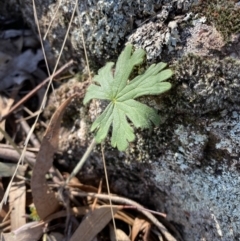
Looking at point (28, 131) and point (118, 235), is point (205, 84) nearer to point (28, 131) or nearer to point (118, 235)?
point (118, 235)

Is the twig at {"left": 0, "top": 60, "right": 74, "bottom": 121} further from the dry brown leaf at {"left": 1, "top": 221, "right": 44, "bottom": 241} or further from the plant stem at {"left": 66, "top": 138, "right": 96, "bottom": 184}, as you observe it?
the dry brown leaf at {"left": 1, "top": 221, "right": 44, "bottom": 241}

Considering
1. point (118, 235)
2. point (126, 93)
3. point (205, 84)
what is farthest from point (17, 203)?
point (205, 84)

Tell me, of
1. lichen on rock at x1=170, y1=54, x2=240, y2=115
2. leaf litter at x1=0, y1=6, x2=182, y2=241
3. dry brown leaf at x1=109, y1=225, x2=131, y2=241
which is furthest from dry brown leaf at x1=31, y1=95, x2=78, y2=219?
lichen on rock at x1=170, y1=54, x2=240, y2=115

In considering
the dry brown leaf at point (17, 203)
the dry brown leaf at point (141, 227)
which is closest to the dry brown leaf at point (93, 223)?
the dry brown leaf at point (141, 227)

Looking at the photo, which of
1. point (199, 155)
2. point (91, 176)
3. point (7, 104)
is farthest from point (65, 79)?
point (199, 155)

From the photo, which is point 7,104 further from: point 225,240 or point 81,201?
point 225,240
